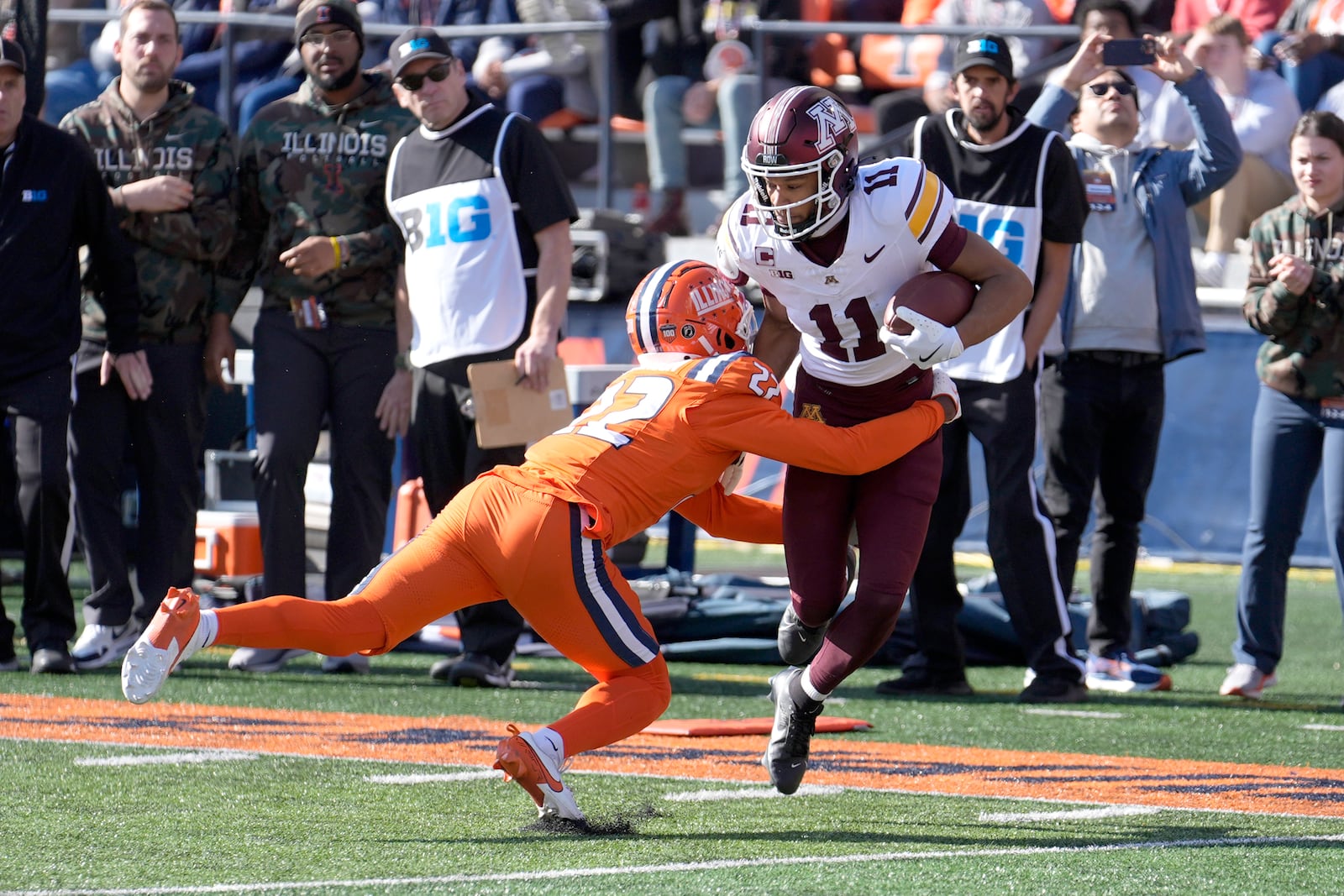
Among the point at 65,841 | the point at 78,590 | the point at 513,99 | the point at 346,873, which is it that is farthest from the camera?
the point at 513,99

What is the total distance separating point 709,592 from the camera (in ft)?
26.1

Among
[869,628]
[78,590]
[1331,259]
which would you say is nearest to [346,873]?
[869,628]

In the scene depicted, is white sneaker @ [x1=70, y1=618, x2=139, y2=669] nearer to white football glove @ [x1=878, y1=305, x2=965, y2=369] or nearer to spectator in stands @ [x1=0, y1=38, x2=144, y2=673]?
spectator in stands @ [x1=0, y1=38, x2=144, y2=673]

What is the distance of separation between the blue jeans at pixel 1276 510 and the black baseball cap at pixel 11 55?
423 centimetres

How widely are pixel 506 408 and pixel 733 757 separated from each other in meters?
1.61

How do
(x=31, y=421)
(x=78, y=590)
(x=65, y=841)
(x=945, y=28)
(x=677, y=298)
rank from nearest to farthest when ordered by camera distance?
(x=65, y=841)
(x=677, y=298)
(x=31, y=421)
(x=78, y=590)
(x=945, y=28)

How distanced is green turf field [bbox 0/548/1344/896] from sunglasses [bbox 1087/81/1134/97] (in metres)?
2.26

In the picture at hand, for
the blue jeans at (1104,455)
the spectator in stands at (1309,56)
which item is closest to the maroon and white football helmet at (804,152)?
the blue jeans at (1104,455)

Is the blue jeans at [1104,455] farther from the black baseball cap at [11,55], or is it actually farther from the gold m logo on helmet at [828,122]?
the black baseball cap at [11,55]

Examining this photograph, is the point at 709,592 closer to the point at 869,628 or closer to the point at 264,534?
the point at 264,534

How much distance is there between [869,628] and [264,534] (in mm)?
2824

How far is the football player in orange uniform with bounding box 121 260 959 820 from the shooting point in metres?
3.90

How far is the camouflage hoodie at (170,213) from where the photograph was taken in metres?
6.57

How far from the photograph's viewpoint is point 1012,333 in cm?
619
